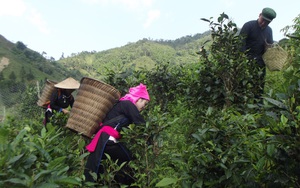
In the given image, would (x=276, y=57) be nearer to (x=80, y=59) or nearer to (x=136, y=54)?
(x=136, y=54)

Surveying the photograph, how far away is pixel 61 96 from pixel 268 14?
10.4 ft

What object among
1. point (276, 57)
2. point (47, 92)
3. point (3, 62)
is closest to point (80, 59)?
point (3, 62)

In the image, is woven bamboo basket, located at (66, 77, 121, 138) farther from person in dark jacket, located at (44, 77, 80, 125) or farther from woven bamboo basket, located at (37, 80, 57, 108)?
woven bamboo basket, located at (37, 80, 57, 108)

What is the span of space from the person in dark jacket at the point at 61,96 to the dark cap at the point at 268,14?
279 centimetres

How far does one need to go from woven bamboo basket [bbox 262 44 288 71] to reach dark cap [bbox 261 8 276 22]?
40 cm

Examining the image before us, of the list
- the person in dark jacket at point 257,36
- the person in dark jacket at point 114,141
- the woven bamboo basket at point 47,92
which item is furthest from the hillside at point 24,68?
the person in dark jacket at point 114,141

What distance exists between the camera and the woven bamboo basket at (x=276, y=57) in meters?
4.25

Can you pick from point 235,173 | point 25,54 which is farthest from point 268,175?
point 25,54

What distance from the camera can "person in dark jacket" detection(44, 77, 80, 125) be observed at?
16.7 feet

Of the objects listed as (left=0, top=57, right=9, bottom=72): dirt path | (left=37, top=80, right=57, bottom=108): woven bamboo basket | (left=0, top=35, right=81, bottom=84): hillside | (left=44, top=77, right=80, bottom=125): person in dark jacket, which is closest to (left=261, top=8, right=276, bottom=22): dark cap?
(left=44, top=77, right=80, bottom=125): person in dark jacket

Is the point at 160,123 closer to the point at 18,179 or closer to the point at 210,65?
the point at 210,65

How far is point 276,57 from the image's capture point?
169 inches

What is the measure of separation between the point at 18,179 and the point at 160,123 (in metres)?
1.61

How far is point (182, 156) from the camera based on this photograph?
2045mm
